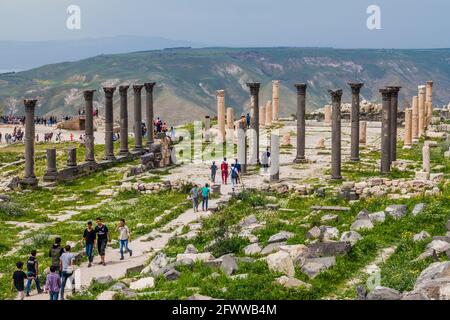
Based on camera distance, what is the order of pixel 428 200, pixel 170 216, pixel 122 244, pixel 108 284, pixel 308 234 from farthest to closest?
pixel 170 216, pixel 428 200, pixel 122 244, pixel 308 234, pixel 108 284

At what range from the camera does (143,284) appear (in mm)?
19391

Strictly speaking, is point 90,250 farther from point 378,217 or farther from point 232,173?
point 232,173

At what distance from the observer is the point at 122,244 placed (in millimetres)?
25344

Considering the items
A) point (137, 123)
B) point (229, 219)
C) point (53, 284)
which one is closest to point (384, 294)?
point (53, 284)

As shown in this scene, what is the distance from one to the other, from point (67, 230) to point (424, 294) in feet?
57.3

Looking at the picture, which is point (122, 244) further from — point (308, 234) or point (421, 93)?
point (421, 93)

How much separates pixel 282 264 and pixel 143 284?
3.30 m

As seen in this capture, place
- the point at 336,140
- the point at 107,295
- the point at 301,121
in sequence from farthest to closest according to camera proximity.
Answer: the point at 301,121, the point at 336,140, the point at 107,295

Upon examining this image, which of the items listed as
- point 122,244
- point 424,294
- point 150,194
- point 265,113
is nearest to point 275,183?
point 150,194

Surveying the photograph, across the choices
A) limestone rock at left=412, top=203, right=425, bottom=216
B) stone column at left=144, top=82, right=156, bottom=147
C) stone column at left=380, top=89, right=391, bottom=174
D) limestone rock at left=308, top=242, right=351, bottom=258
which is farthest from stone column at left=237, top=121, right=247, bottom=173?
limestone rock at left=308, top=242, right=351, bottom=258

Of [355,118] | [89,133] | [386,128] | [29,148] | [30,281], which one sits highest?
[355,118]

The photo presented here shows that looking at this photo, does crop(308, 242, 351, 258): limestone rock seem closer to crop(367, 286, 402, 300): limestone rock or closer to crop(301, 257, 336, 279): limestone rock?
crop(301, 257, 336, 279): limestone rock

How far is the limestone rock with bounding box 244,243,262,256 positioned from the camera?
21778mm

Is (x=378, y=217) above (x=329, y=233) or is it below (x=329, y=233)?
above
